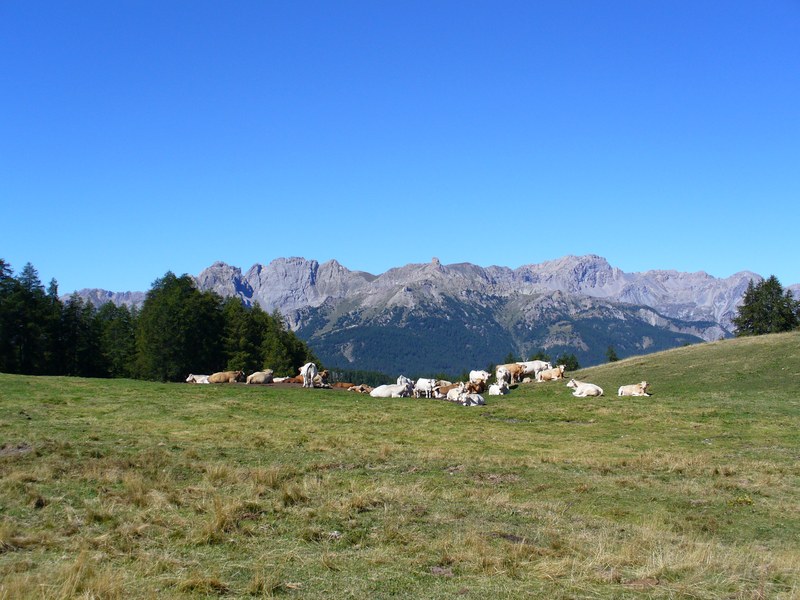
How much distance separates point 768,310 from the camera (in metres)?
87.8

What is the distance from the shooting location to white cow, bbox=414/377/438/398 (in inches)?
1469

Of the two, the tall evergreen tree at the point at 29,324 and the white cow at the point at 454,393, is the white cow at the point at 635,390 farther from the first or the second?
the tall evergreen tree at the point at 29,324

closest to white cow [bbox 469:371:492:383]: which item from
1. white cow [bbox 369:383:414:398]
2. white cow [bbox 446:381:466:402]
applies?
white cow [bbox 446:381:466:402]

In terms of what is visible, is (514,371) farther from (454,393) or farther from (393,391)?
(393,391)

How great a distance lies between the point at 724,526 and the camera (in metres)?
11.5

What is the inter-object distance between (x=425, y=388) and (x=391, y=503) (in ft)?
84.2

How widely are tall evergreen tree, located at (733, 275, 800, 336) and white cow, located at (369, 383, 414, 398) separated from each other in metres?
67.3

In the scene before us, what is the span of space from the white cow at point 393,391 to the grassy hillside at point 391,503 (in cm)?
919

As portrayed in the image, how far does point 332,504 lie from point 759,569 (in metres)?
6.66

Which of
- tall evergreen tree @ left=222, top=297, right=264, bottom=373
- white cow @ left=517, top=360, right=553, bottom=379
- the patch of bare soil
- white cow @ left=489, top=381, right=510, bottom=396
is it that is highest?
tall evergreen tree @ left=222, top=297, right=264, bottom=373

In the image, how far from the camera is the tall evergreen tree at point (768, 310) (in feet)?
284

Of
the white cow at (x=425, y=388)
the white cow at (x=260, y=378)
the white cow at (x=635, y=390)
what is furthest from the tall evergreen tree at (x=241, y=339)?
the white cow at (x=635, y=390)

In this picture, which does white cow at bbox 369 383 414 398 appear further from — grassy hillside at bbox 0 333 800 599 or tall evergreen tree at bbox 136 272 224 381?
tall evergreen tree at bbox 136 272 224 381

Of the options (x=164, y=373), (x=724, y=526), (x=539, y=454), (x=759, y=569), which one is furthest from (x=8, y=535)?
(x=164, y=373)
